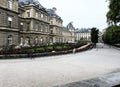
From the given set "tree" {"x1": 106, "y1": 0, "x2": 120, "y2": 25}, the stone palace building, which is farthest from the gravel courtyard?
"tree" {"x1": 106, "y1": 0, "x2": 120, "y2": 25}

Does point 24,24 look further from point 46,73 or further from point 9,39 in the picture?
point 46,73

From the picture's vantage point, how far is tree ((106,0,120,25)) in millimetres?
32062

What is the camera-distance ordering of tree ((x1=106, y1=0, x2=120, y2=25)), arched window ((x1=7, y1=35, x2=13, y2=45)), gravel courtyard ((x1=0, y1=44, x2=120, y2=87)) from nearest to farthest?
1. gravel courtyard ((x1=0, y1=44, x2=120, y2=87))
2. tree ((x1=106, y1=0, x2=120, y2=25))
3. arched window ((x1=7, y1=35, x2=13, y2=45))

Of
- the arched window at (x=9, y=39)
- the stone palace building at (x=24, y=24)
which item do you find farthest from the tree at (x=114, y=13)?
the arched window at (x=9, y=39)

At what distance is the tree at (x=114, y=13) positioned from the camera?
105 feet

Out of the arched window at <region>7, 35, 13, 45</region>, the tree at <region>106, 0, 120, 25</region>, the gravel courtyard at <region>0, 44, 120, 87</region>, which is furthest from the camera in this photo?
the arched window at <region>7, 35, 13, 45</region>

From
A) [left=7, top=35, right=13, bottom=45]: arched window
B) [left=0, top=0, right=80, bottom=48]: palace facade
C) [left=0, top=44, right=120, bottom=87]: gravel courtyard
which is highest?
[left=0, top=0, right=80, bottom=48]: palace facade

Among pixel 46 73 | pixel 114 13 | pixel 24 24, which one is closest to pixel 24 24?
pixel 24 24

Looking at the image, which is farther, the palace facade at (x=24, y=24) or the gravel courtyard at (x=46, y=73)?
the palace facade at (x=24, y=24)

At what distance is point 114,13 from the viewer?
34531 millimetres

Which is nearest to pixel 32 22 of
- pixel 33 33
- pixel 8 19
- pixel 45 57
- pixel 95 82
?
pixel 33 33

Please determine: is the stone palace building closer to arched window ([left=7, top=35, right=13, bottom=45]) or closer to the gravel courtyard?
arched window ([left=7, top=35, right=13, bottom=45])

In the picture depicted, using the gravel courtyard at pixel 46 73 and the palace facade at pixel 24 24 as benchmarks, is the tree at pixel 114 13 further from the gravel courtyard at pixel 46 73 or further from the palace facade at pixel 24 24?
the gravel courtyard at pixel 46 73

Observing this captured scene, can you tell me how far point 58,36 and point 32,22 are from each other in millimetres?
27388
